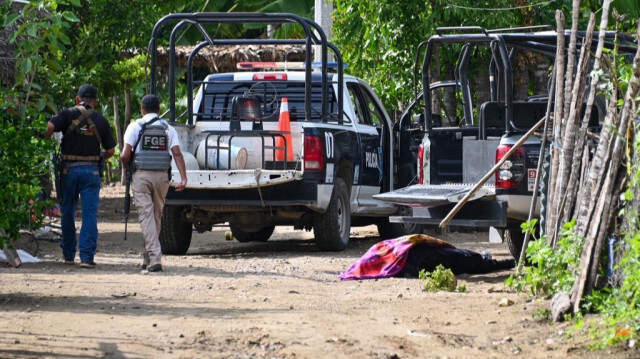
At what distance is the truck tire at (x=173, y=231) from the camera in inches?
526

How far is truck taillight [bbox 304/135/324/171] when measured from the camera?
12773mm

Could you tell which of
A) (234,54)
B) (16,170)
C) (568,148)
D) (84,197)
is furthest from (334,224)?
(234,54)

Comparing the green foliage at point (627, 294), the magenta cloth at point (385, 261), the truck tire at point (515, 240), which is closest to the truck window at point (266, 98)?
the truck tire at point (515, 240)

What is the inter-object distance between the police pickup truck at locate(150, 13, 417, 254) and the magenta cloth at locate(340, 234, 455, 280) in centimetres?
198

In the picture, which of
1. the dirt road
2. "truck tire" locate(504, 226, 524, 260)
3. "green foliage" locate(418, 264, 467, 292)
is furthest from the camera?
"truck tire" locate(504, 226, 524, 260)

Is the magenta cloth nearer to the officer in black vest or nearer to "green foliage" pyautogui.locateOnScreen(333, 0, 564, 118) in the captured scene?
the officer in black vest

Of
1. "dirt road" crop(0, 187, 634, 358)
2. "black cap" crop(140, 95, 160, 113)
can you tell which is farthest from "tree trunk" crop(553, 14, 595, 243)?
"black cap" crop(140, 95, 160, 113)

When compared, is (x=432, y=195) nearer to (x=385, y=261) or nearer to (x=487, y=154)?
(x=385, y=261)

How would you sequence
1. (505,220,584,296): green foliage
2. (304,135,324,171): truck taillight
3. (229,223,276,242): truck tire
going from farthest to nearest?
(229,223,276,242): truck tire, (304,135,324,171): truck taillight, (505,220,584,296): green foliage

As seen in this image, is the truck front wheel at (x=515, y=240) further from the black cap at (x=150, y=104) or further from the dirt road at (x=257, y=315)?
the black cap at (x=150, y=104)

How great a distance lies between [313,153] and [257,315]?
4.63 meters

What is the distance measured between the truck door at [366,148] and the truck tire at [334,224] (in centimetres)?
55

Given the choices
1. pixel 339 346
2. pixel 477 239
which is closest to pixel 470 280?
pixel 339 346

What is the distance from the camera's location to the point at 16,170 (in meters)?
9.52
